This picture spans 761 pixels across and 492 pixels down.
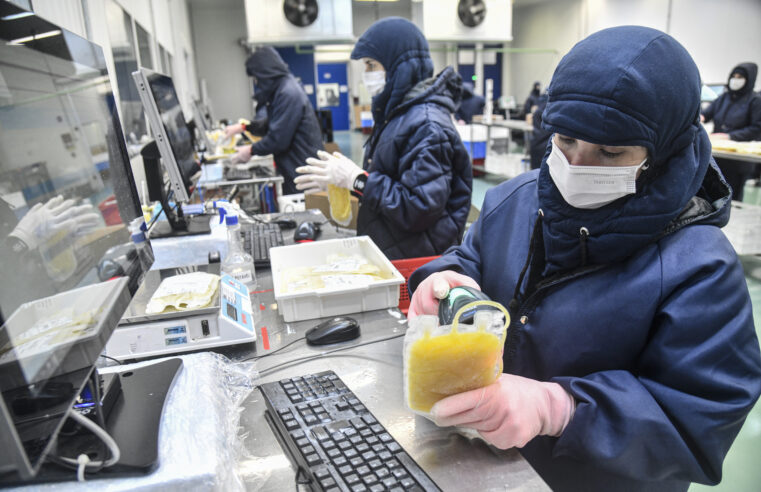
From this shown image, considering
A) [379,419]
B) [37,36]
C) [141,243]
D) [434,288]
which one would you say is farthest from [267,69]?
[379,419]

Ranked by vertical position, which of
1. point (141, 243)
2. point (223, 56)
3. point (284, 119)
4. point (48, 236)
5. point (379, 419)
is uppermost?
point (223, 56)

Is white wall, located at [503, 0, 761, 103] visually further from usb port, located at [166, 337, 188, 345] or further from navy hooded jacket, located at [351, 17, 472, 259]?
usb port, located at [166, 337, 188, 345]

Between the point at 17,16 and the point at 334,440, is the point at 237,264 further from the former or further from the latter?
the point at 17,16

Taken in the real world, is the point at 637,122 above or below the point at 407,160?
above

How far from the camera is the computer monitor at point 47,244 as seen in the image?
532mm

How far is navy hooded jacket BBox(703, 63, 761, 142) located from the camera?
18.2 ft

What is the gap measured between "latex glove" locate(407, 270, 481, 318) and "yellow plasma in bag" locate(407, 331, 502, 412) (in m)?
0.31

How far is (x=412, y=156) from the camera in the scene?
6.48 feet

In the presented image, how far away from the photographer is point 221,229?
1.84 metres

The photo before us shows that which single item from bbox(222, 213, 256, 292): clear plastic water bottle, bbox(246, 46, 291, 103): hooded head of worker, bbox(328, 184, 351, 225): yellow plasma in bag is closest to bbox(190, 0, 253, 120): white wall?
bbox(246, 46, 291, 103): hooded head of worker

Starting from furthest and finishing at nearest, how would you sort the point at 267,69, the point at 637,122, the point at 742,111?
the point at 742,111 → the point at 267,69 → the point at 637,122

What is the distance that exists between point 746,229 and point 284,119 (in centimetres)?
386

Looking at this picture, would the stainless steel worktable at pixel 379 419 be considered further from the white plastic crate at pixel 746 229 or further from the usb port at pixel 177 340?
the white plastic crate at pixel 746 229

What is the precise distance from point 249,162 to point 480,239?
3.80 meters
